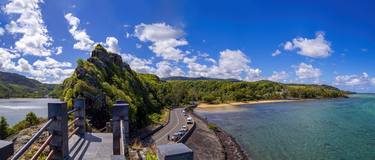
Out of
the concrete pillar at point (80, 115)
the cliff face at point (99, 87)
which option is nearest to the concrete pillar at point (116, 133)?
the concrete pillar at point (80, 115)

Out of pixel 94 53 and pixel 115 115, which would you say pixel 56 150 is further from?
pixel 94 53

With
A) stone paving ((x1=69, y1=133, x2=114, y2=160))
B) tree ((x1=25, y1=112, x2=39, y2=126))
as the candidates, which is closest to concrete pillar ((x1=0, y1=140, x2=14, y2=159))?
stone paving ((x1=69, y1=133, x2=114, y2=160))

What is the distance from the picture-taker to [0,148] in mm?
4789

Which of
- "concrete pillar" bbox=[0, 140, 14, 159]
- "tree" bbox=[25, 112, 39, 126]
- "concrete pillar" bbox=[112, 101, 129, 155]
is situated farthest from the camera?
"tree" bbox=[25, 112, 39, 126]

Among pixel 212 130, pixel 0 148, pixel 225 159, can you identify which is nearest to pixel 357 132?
pixel 212 130

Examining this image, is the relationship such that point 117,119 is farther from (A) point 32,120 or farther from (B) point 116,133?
(A) point 32,120

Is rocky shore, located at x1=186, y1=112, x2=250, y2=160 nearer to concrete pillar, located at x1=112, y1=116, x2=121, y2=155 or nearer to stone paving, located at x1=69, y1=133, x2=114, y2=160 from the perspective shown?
stone paving, located at x1=69, y1=133, x2=114, y2=160

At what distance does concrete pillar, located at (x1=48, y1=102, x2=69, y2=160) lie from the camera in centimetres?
834

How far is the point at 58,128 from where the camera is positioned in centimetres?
849

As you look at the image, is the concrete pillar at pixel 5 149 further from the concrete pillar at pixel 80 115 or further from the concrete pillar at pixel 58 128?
the concrete pillar at pixel 80 115

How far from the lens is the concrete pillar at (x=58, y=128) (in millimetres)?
8336

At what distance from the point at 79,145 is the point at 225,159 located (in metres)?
32.0

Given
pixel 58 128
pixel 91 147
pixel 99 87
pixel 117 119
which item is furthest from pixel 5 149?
pixel 99 87

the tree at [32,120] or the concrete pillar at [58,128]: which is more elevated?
the concrete pillar at [58,128]
